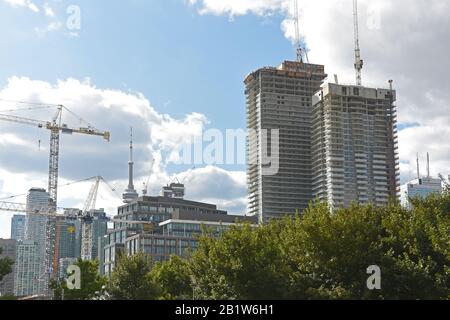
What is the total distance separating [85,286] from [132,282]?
7365 millimetres

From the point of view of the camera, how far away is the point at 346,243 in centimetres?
4459

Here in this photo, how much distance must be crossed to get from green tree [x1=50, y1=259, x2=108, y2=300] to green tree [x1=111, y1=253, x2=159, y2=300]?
12.2ft

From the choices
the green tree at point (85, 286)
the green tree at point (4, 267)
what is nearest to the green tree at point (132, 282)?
the green tree at point (85, 286)

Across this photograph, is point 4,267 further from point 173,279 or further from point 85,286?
point 173,279

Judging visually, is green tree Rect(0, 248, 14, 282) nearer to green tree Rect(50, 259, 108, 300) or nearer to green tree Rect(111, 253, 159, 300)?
green tree Rect(50, 259, 108, 300)

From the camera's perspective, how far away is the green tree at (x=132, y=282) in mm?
53969

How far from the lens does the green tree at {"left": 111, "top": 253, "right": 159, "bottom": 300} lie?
54.0 metres

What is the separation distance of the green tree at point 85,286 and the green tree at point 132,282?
3.70 metres

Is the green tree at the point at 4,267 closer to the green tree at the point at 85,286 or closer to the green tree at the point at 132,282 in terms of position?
the green tree at the point at 85,286

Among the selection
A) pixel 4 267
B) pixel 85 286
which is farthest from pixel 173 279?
pixel 4 267

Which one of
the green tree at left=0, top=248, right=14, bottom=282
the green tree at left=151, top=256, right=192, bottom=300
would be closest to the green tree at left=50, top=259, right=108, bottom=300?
the green tree at left=151, top=256, right=192, bottom=300
